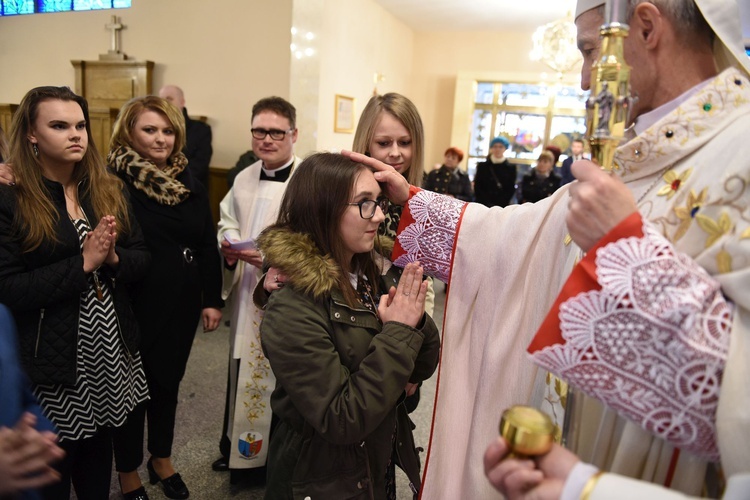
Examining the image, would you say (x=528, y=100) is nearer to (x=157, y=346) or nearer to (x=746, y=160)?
(x=157, y=346)

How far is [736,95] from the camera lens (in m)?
0.96

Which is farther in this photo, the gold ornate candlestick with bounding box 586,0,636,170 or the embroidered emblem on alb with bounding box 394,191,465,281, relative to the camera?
the embroidered emblem on alb with bounding box 394,191,465,281

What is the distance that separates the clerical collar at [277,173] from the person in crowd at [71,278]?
25.5 inches

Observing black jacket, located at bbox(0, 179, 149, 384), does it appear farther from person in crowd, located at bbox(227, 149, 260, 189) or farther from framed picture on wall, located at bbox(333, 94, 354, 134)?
framed picture on wall, located at bbox(333, 94, 354, 134)

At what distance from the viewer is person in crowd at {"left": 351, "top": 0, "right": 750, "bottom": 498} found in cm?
77

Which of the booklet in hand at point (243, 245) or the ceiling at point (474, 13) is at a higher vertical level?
the ceiling at point (474, 13)

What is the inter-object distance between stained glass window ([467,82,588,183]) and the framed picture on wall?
3.89 metres

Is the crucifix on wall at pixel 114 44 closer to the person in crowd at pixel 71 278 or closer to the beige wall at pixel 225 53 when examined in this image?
the beige wall at pixel 225 53

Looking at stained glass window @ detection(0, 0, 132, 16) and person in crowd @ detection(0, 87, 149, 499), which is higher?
stained glass window @ detection(0, 0, 132, 16)

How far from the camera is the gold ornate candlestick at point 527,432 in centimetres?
69

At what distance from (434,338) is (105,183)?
1.41 meters

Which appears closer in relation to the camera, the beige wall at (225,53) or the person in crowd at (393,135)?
the person in crowd at (393,135)

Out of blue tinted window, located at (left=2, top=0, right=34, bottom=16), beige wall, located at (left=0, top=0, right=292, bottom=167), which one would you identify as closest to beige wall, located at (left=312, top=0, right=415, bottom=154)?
beige wall, located at (left=0, top=0, right=292, bottom=167)

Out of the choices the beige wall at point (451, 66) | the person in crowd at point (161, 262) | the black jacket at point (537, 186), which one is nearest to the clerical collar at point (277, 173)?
the person in crowd at point (161, 262)
